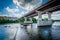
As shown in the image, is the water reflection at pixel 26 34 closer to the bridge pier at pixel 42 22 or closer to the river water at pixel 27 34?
the river water at pixel 27 34

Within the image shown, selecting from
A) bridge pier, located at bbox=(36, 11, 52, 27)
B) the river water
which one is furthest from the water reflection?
bridge pier, located at bbox=(36, 11, 52, 27)

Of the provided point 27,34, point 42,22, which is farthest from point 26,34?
point 42,22

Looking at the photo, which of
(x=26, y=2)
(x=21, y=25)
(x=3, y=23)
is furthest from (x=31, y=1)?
(x=3, y=23)

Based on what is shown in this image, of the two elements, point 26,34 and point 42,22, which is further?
point 42,22

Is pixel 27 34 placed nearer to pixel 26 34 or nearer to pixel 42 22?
pixel 26 34

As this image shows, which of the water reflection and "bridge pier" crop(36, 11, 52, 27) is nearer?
the water reflection

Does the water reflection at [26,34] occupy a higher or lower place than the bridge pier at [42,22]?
lower

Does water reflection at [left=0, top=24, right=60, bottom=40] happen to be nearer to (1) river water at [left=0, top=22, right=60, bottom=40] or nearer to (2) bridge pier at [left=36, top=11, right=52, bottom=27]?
(1) river water at [left=0, top=22, right=60, bottom=40]

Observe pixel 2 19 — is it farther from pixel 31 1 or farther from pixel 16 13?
pixel 31 1

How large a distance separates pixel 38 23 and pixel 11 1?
119 inches

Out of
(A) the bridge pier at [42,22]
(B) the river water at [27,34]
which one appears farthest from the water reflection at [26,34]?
(A) the bridge pier at [42,22]

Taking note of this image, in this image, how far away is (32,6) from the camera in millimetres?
9219

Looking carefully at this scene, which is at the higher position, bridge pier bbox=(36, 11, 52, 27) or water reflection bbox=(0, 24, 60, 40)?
bridge pier bbox=(36, 11, 52, 27)

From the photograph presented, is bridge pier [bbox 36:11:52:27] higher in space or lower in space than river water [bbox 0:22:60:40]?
higher
